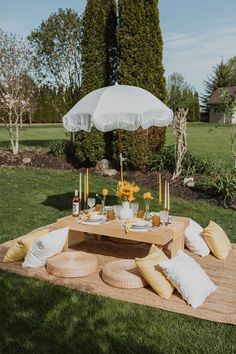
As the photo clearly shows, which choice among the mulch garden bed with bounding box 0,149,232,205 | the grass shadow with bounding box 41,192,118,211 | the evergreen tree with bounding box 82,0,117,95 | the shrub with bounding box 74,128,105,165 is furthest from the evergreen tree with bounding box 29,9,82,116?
the grass shadow with bounding box 41,192,118,211

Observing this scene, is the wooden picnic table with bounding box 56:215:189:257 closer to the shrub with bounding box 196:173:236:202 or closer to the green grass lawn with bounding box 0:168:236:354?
the green grass lawn with bounding box 0:168:236:354

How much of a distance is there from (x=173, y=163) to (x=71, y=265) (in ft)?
23.1

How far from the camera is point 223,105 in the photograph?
33.1ft

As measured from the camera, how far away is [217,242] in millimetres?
6215

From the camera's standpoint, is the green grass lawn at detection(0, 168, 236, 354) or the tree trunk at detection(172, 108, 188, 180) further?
the tree trunk at detection(172, 108, 188, 180)

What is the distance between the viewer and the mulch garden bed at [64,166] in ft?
33.8

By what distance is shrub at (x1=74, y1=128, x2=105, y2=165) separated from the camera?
1316 cm

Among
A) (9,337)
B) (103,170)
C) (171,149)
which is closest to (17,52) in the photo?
(103,170)

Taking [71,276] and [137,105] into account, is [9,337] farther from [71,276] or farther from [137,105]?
[137,105]

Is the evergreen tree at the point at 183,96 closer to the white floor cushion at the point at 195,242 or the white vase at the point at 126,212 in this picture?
the white floor cushion at the point at 195,242

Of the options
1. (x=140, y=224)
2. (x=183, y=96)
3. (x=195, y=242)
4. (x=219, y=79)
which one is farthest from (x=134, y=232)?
(x=219, y=79)

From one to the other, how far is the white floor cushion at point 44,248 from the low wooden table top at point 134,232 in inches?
12.0

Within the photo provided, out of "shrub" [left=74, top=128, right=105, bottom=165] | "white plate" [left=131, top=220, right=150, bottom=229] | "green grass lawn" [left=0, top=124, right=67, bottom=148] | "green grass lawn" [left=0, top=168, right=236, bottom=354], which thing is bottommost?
"green grass lawn" [left=0, top=168, right=236, bottom=354]

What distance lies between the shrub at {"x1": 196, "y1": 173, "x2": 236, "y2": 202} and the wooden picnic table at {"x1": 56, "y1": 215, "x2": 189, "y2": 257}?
3525 millimetres
